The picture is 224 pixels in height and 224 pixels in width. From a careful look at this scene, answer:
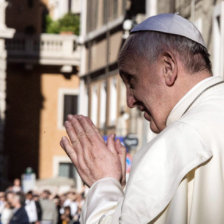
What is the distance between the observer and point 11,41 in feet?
150

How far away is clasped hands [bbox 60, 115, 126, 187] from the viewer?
10.3 feet

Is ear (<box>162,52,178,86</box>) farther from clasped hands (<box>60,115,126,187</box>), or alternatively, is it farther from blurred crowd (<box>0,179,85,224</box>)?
blurred crowd (<box>0,179,85,224</box>)

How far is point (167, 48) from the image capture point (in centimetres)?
307

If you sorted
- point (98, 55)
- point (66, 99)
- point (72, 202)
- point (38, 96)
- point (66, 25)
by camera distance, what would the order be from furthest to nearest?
point (66, 25)
point (66, 99)
point (38, 96)
point (98, 55)
point (72, 202)

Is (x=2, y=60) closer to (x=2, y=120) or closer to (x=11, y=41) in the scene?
(x=2, y=120)

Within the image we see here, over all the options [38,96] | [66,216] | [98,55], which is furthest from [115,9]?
[66,216]

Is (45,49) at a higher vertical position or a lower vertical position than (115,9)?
lower

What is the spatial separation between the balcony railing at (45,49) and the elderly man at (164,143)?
136 feet

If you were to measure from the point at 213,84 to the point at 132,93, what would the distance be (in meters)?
0.24

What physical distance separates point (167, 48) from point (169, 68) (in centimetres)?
6

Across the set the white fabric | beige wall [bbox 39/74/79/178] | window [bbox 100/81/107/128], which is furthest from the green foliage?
the white fabric

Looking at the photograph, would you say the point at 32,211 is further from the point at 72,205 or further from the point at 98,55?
the point at 98,55

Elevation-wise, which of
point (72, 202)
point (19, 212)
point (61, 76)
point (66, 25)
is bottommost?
point (72, 202)

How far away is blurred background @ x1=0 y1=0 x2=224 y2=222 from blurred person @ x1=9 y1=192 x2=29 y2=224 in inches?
167
